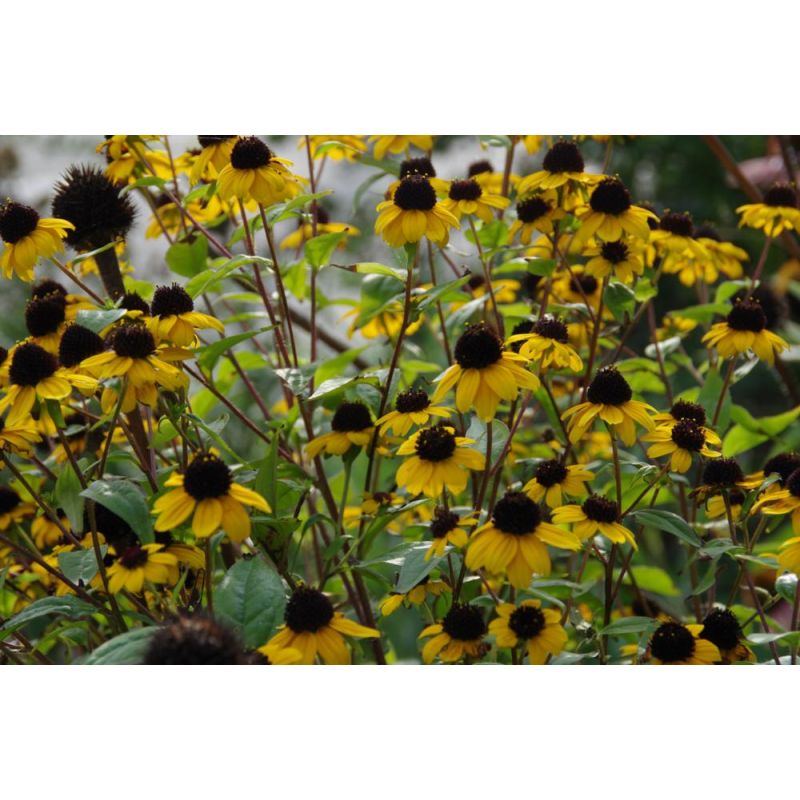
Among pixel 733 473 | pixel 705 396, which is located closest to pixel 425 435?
pixel 733 473

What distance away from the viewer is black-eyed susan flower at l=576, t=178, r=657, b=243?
85 cm

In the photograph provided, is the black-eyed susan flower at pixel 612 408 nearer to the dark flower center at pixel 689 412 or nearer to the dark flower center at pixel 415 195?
the dark flower center at pixel 689 412

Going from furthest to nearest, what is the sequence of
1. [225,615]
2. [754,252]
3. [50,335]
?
1. [754,252]
2. [50,335]
3. [225,615]

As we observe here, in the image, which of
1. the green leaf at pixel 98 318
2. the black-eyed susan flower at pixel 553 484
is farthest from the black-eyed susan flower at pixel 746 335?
the green leaf at pixel 98 318

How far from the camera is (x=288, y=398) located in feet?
3.59

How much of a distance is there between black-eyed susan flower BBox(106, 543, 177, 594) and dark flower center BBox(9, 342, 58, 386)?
150 millimetres

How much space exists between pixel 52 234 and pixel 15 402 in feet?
0.50

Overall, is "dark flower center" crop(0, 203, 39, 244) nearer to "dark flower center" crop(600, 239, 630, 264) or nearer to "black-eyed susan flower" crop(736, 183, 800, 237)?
"dark flower center" crop(600, 239, 630, 264)

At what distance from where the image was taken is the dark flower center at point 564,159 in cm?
87

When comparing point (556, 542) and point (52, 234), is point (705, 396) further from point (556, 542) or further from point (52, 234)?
point (52, 234)

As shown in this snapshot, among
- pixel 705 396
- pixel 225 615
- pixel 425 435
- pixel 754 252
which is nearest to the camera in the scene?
pixel 225 615

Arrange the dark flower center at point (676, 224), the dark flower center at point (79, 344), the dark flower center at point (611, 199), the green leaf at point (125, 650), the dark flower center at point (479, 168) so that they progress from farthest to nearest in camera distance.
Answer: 1. the dark flower center at point (479, 168)
2. the dark flower center at point (676, 224)
3. the dark flower center at point (611, 199)
4. the dark flower center at point (79, 344)
5. the green leaf at point (125, 650)

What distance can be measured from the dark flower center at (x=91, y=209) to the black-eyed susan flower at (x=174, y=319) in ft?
0.65

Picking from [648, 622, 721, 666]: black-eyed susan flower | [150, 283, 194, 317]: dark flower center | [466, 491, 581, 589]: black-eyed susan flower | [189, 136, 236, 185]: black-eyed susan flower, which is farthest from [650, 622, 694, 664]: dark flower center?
[189, 136, 236, 185]: black-eyed susan flower
